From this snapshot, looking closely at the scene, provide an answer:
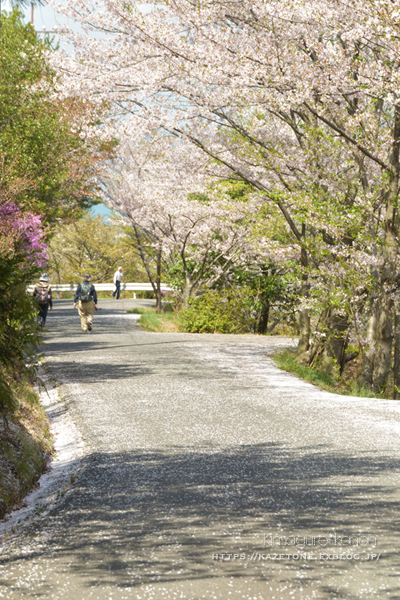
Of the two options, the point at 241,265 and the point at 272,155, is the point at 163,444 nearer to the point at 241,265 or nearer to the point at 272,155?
the point at 272,155

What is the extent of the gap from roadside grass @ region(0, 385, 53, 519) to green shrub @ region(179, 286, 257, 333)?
46.0ft

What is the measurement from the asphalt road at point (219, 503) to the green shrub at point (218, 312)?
11.3 m

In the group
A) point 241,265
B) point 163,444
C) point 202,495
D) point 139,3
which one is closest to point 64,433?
point 163,444

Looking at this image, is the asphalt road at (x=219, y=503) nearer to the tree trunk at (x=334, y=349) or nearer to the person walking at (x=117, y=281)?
the tree trunk at (x=334, y=349)

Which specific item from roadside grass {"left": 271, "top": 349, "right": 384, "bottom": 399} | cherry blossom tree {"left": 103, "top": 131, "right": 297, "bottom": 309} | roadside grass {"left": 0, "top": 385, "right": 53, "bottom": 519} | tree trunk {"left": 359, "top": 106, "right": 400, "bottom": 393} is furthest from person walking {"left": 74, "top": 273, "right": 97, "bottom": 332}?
roadside grass {"left": 0, "top": 385, "right": 53, "bottom": 519}

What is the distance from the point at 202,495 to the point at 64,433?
10.9 feet

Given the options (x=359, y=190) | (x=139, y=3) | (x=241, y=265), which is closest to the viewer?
(x=139, y=3)

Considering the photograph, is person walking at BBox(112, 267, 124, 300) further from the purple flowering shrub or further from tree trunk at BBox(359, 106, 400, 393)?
the purple flowering shrub

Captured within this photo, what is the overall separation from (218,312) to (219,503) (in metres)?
17.7

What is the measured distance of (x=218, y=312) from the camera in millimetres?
23391

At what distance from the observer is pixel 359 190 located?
51.1 ft

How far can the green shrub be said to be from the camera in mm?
23016

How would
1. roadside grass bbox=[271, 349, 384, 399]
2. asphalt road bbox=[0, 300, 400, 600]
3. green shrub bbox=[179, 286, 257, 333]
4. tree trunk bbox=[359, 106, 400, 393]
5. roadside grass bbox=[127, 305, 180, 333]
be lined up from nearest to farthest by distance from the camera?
asphalt road bbox=[0, 300, 400, 600]
tree trunk bbox=[359, 106, 400, 393]
roadside grass bbox=[271, 349, 384, 399]
green shrub bbox=[179, 286, 257, 333]
roadside grass bbox=[127, 305, 180, 333]

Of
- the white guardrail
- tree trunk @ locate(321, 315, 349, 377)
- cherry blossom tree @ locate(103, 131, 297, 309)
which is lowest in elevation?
tree trunk @ locate(321, 315, 349, 377)
